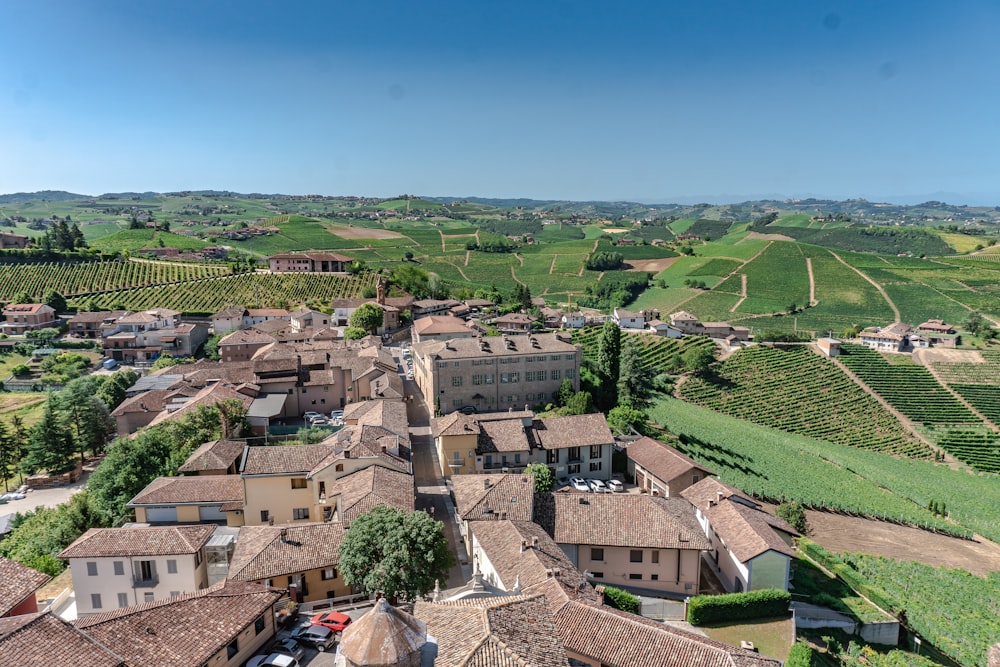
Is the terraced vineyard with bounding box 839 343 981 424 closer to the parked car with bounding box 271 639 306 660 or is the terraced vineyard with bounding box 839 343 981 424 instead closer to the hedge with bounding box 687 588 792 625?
the hedge with bounding box 687 588 792 625

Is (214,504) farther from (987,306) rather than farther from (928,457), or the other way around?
(987,306)

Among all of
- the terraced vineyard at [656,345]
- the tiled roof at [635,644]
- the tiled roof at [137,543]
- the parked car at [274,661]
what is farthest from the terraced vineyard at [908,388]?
the tiled roof at [137,543]

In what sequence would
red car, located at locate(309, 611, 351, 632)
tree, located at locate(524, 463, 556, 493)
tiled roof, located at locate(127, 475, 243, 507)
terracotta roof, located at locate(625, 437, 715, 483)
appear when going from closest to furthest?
red car, located at locate(309, 611, 351, 632) < tiled roof, located at locate(127, 475, 243, 507) < tree, located at locate(524, 463, 556, 493) < terracotta roof, located at locate(625, 437, 715, 483)

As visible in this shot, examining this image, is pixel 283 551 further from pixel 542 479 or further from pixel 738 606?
pixel 738 606

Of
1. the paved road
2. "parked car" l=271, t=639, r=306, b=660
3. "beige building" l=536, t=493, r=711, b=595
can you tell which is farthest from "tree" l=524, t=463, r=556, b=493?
"parked car" l=271, t=639, r=306, b=660

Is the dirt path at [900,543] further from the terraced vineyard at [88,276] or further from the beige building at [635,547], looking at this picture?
the terraced vineyard at [88,276]

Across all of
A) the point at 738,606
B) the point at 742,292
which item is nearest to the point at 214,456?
the point at 738,606
